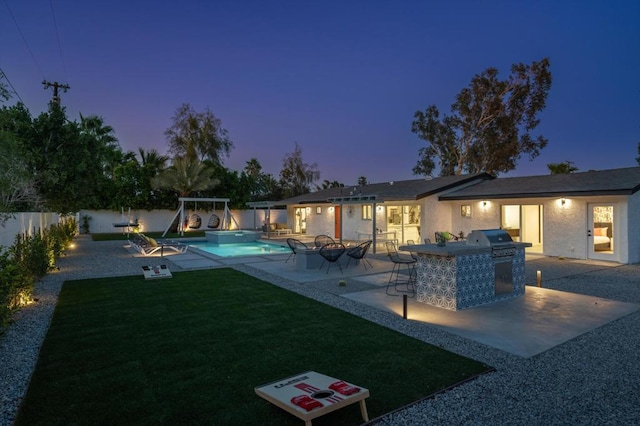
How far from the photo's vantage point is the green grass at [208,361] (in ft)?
11.4

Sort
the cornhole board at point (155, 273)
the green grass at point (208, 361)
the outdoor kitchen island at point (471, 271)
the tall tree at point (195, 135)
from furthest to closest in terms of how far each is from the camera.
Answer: the tall tree at point (195, 135)
the cornhole board at point (155, 273)
the outdoor kitchen island at point (471, 271)
the green grass at point (208, 361)

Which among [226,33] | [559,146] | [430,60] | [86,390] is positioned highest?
[430,60]

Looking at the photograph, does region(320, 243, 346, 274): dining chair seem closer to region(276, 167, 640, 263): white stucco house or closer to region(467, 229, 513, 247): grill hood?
region(467, 229, 513, 247): grill hood

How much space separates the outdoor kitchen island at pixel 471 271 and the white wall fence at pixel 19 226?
8067 mm

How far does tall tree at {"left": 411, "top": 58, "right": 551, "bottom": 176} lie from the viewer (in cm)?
3011

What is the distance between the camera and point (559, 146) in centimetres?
3753

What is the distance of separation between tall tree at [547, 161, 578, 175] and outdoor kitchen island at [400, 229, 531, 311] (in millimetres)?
35698

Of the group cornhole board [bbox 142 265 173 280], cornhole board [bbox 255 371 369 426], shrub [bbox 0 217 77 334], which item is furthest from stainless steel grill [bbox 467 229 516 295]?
shrub [bbox 0 217 77 334]

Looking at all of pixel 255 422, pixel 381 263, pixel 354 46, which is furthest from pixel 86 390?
pixel 354 46

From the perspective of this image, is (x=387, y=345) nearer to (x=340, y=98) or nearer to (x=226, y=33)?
(x=226, y=33)

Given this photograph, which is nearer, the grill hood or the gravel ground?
the gravel ground

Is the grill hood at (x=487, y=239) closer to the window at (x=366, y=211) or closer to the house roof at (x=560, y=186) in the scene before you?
the house roof at (x=560, y=186)

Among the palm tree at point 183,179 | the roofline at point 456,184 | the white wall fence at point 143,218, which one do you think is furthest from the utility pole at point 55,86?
the roofline at point 456,184

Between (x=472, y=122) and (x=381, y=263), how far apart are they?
922 inches
